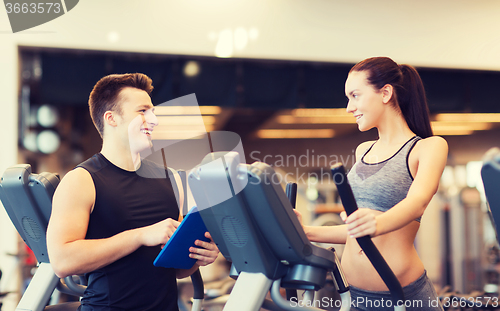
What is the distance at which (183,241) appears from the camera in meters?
1.24

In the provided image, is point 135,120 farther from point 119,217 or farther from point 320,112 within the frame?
point 320,112

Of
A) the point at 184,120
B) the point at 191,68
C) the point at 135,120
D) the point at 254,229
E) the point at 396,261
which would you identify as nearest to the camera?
the point at 254,229

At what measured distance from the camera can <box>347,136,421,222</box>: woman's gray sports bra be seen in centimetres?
133

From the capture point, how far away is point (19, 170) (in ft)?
5.30

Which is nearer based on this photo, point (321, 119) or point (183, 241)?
point (183, 241)

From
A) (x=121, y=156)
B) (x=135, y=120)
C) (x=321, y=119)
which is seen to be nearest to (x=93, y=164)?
(x=121, y=156)

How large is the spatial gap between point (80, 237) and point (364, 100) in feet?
3.32

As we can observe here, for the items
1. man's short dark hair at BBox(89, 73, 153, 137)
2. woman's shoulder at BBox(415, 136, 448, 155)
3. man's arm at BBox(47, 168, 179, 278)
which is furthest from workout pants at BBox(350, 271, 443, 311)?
man's short dark hair at BBox(89, 73, 153, 137)

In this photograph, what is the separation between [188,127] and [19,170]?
239cm

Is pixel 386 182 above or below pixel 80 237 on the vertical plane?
above

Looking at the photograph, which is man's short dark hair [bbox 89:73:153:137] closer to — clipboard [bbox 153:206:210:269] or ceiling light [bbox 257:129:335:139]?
clipboard [bbox 153:206:210:269]

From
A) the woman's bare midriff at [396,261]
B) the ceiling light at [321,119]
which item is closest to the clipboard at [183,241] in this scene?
the woman's bare midriff at [396,261]

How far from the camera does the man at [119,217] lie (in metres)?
1.31

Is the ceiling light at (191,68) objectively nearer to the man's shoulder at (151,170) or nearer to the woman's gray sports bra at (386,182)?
the man's shoulder at (151,170)
